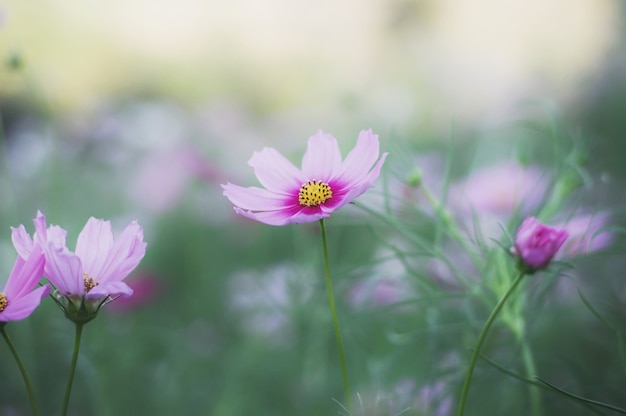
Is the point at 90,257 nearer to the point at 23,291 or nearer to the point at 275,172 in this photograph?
the point at 23,291

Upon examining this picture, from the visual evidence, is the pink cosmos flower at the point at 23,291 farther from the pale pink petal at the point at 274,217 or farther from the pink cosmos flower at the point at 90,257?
the pale pink petal at the point at 274,217

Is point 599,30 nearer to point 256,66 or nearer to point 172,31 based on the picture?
point 256,66

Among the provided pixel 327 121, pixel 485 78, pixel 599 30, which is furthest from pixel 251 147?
pixel 599 30

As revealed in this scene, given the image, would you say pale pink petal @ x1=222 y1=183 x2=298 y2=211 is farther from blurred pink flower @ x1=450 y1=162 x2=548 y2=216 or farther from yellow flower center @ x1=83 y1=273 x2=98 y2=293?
blurred pink flower @ x1=450 y1=162 x2=548 y2=216

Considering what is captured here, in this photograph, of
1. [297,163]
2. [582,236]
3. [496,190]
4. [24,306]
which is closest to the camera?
[24,306]

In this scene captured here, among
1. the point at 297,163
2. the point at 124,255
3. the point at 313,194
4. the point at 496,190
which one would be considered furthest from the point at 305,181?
the point at 297,163

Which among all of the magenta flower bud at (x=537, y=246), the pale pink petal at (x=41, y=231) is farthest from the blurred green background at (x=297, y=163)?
the pale pink petal at (x=41, y=231)
